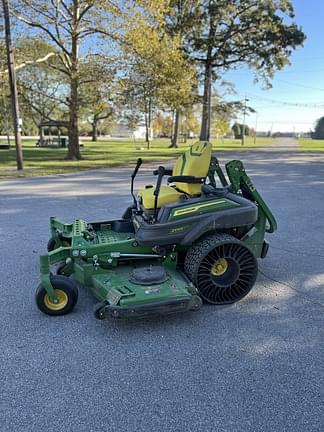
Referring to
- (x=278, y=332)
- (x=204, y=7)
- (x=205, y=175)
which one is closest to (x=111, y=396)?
(x=278, y=332)

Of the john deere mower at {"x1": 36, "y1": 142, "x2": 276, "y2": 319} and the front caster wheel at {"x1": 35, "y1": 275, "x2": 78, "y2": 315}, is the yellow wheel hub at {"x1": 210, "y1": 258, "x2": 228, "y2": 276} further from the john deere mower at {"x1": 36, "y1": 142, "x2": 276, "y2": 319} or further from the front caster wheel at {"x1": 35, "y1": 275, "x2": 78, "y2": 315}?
the front caster wheel at {"x1": 35, "y1": 275, "x2": 78, "y2": 315}

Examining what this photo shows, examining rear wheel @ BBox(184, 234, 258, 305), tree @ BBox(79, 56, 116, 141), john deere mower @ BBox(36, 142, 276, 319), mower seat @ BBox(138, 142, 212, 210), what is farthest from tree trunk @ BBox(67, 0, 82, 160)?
rear wheel @ BBox(184, 234, 258, 305)

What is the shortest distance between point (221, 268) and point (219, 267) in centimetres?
2

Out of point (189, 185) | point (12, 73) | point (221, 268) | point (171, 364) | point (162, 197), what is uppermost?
point (12, 73)

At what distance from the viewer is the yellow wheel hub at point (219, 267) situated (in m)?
3.40

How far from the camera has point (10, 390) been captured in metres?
2.31

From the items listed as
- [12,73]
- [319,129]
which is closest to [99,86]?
[12,73]

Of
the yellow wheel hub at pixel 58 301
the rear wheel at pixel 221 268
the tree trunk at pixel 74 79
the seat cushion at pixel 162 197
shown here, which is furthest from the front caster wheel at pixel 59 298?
the tree trunk at pixel 74 79

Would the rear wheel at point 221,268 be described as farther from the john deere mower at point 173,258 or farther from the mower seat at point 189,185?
the mower seat at point 189,185

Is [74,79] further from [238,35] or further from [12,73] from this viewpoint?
[238,35]

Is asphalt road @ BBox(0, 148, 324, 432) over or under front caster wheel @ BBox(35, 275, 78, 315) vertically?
under

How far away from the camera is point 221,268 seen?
3.43 m

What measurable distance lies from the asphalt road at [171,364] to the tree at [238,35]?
1037 inches

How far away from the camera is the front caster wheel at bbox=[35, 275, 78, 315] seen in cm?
314
